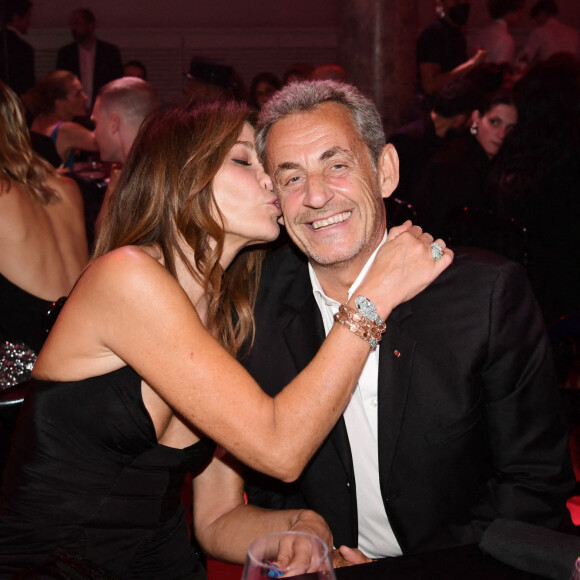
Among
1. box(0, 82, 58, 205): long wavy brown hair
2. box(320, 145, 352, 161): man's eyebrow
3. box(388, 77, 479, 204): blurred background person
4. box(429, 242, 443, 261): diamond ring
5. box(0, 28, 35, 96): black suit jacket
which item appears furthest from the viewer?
box(0, 28, 35, 96): black suit jacket

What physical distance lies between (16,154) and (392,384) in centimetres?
→ 228

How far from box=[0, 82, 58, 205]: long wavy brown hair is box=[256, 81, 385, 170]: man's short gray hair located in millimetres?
1663

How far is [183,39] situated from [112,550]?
9.70m

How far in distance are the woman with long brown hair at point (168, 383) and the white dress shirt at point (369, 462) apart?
0.77ft

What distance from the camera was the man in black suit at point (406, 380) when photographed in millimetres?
1883

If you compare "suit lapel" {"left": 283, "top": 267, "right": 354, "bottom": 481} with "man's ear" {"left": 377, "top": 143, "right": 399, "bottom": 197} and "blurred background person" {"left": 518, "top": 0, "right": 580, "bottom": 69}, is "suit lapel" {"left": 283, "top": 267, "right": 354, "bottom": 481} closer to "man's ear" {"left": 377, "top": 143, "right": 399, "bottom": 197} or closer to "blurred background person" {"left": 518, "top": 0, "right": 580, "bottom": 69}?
"man's ear" {"left": 377, "top": 143, "right": 399, "bottom": 197}

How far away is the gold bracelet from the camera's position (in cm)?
174

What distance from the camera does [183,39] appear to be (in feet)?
34.6

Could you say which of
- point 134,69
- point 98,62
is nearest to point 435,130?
point 134,69

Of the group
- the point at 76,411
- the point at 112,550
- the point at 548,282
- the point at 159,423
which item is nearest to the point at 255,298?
the point at 159,423

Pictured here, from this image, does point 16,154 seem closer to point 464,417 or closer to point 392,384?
point 392,384

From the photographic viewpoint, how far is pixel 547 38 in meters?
8.68

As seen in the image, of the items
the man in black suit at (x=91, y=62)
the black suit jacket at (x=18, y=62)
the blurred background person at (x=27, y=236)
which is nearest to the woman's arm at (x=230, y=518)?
the blurred background person at (x=27, y=236)

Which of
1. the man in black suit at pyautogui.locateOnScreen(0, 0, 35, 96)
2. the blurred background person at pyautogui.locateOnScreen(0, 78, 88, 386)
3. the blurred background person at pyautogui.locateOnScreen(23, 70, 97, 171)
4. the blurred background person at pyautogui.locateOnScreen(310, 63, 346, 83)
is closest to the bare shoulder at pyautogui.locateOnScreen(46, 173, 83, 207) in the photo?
the blurred background person at pyautogui.locateOnScreen(0, 78, 88, 386)
